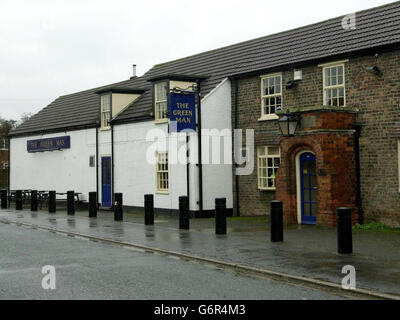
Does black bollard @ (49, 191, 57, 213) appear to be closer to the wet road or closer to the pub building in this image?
the pub building

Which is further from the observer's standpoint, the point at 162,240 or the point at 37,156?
→ the point at 37,156

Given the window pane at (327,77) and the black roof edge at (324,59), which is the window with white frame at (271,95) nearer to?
the black roof edge at (324,59)

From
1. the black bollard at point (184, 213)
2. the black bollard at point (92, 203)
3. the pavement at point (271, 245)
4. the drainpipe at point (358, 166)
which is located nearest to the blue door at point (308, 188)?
the pavement at point (271, 245)

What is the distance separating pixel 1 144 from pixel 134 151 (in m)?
72.0

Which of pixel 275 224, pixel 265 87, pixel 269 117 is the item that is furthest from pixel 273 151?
pixel 275 224

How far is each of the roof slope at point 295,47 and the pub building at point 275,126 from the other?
67mm

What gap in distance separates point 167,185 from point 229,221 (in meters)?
4.40

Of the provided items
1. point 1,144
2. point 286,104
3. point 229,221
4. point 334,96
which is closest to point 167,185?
point 229,221

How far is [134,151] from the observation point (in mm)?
25500

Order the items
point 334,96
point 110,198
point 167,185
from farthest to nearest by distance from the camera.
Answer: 1. point 110,198
2. point 167,185
3. point 334,96

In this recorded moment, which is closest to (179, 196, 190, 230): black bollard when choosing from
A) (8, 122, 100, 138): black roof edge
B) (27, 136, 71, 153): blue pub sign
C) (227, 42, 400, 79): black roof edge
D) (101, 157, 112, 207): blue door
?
(227, 42, 400, 79): black roof edge

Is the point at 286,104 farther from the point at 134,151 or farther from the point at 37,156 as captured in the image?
the point at 37,156
